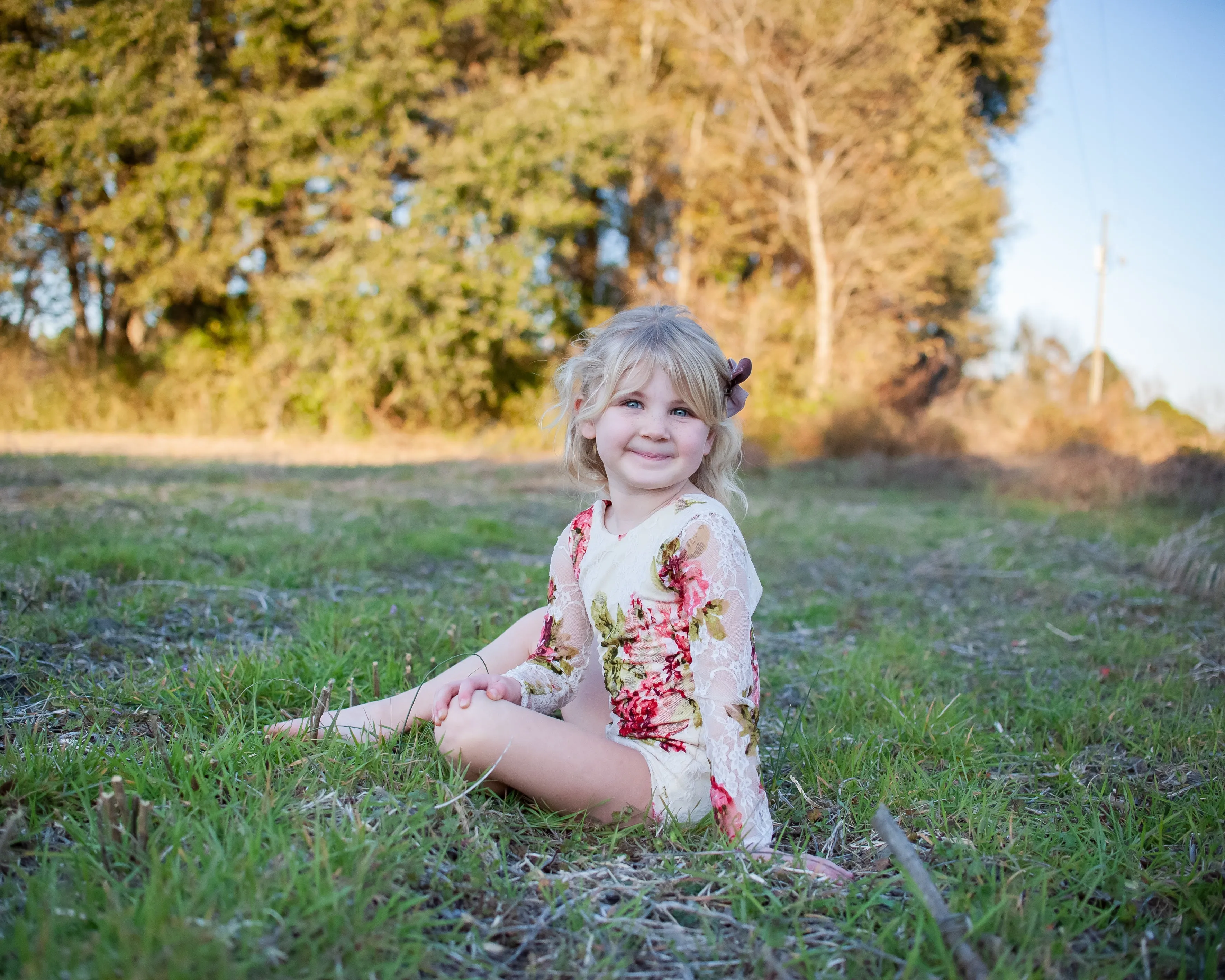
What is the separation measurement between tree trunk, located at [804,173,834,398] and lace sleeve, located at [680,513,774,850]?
12690 millimetres

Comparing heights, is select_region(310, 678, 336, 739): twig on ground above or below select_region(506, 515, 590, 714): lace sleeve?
below

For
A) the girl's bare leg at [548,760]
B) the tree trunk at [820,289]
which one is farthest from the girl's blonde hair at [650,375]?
the tree trunk at [820,289]

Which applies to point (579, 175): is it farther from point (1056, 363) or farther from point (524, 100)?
point (1056, 363)

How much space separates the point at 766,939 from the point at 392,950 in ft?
1.96

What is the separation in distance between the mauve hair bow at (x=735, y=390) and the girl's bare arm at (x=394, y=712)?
762 millimetres

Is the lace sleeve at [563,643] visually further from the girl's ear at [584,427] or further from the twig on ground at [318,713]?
the twig on ground at [318,713]

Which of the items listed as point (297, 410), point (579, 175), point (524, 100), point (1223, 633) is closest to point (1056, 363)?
point (579, 175)

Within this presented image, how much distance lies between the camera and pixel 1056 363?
1466 centimetres

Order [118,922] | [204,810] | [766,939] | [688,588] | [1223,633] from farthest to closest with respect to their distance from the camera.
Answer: [1223,633]
[688,588]
[204,810]
[766,939]
[118,922]

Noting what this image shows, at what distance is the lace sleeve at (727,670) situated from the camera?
170 centimetres

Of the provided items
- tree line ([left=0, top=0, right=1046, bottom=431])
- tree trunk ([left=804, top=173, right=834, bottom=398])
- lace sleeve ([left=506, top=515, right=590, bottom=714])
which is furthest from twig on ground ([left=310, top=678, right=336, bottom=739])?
tree trunk ([left=804, top=173, right=834, bottom=398])

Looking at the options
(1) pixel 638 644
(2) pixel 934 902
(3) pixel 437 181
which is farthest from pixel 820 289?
(2) pixel 934 902

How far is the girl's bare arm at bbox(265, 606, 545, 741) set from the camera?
1.95 meters

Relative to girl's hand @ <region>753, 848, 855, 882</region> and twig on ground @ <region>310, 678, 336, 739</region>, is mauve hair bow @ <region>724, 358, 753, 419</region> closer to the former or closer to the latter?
girl's hand @ <region>753, 848, 855, 882</region>
